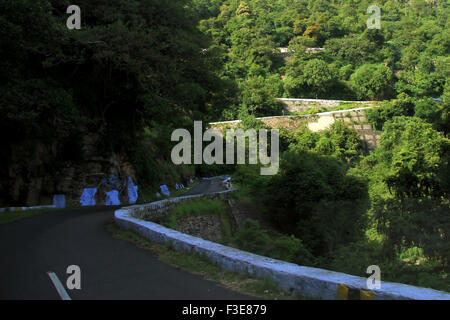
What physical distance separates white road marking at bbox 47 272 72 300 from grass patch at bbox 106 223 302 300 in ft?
6.40

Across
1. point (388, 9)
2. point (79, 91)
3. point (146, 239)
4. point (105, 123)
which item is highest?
point (388, 9)

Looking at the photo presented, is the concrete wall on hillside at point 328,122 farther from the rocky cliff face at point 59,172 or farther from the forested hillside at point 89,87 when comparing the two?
the rocky cliff face at point 59,172

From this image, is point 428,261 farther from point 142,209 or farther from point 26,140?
point 26,140

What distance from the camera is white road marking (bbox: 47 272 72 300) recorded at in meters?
5.17

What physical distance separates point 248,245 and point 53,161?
14922mm

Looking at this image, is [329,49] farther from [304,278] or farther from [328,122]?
[304,278]

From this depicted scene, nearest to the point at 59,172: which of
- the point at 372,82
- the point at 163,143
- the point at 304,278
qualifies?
the point at 163,143

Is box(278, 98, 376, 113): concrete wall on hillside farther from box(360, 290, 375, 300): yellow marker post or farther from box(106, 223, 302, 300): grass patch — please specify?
box(360, 290, 375, 300): yellow marker post

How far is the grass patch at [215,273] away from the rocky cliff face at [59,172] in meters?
14.3

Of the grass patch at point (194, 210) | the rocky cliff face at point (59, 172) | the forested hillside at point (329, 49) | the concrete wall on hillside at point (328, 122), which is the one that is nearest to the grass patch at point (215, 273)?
the grass patch at point (194, 210)

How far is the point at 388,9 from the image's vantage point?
414ft

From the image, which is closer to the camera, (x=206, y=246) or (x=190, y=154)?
(x=206, y=246)
